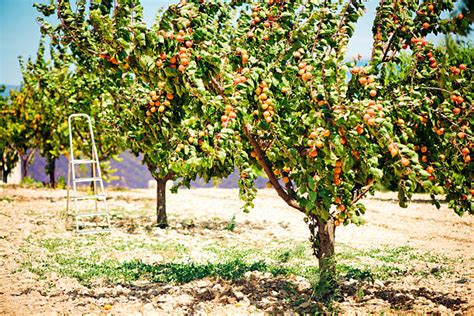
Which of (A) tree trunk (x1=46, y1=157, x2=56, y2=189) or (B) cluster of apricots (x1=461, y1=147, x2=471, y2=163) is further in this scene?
(A) tree trunk (x1=46, y1=157, x2=56, y2=189)

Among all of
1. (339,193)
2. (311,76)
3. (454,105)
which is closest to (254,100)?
(311,76)

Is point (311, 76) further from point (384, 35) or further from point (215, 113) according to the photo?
point (384, 35)

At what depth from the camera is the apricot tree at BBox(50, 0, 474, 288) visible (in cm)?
368

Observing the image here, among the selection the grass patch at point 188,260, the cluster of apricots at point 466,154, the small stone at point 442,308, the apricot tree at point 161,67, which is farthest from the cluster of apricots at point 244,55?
the small stone at point 442,308

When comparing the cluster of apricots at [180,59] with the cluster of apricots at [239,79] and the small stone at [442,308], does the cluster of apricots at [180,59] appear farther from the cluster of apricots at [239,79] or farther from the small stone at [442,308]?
the small stone at [442,308]

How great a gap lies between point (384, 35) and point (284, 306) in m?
2.90

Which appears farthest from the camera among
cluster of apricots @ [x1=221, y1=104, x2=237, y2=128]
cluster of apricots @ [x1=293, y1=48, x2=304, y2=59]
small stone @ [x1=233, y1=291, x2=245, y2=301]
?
small stone @ [x1=233, y1=291, x2=245, y2=301]

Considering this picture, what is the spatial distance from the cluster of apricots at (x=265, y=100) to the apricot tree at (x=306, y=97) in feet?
0.04

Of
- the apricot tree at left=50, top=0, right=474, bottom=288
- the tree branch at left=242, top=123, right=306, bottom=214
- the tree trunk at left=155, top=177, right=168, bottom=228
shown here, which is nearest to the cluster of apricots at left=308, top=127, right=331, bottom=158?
the apricot tree at left=50, top=0, right=474, bottom=288

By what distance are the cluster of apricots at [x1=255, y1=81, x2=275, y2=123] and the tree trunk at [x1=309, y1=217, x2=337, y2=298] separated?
1.32 m

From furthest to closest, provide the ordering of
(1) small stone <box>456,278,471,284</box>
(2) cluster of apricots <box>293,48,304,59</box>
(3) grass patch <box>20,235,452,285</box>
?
(3) grass patch <box>20,235,452,285</box>
(1) small stone <box>456,278,471,284</box>
(2) cluster of apricots <box>293,48,304,59</box>

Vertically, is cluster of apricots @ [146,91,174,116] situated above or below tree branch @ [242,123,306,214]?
above

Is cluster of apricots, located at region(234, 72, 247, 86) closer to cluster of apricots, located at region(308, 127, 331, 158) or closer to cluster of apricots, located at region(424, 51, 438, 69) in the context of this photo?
cluster of apricots, located at region(308, 127, 331, 158)

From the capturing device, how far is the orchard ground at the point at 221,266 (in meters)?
4.60
